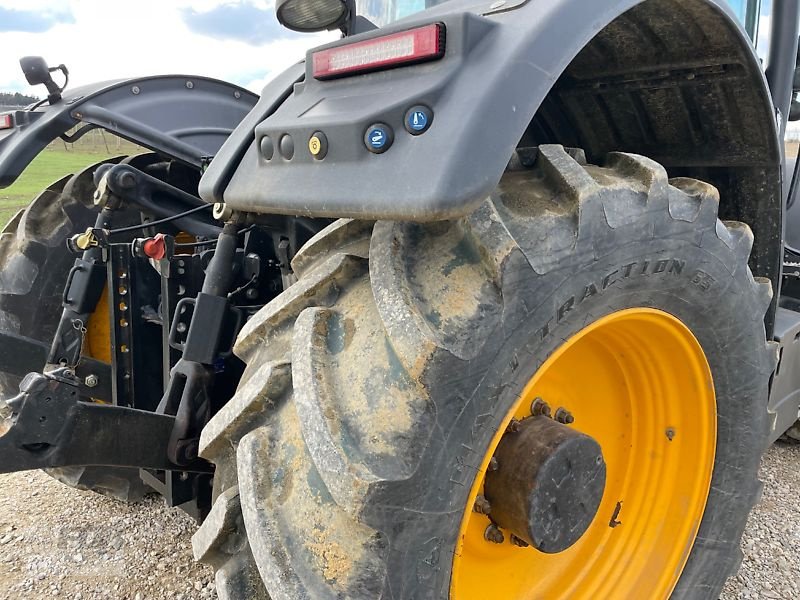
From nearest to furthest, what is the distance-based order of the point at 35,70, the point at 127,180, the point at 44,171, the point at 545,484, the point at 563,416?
the point at 545,484 → the point at 563,416 → the point at 127,180 → the point at 35,70 → the point at 44,171

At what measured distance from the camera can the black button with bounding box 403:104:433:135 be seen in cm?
103

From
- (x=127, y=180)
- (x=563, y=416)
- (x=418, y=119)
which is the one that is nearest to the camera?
(x=418, y=119)

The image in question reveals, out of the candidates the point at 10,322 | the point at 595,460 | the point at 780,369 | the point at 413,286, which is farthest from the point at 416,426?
the point at 10,322

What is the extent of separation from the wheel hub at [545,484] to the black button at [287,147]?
0.76m

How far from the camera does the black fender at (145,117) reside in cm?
215

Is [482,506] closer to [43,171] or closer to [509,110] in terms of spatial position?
[509,110]

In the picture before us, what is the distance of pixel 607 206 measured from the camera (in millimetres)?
1287

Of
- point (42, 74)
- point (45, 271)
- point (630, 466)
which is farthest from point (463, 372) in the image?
point (45, 271)

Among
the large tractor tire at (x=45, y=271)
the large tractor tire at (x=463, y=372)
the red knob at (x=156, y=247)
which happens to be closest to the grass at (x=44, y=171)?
the large tractor tire at (x=45, y=271)

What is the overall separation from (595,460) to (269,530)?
729 mm

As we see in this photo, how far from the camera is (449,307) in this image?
1.12 m

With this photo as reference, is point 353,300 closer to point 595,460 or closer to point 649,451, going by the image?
point 595,460

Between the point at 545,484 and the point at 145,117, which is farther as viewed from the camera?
the point at 145,117

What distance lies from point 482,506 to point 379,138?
87 cm
